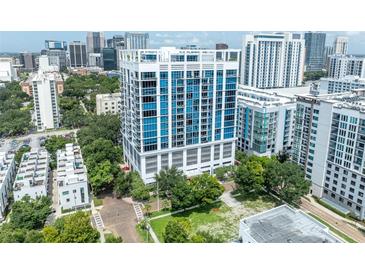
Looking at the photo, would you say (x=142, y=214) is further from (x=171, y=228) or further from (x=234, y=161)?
(x=234, y=161)

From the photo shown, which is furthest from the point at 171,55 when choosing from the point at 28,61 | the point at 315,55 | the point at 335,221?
the point at 28,61

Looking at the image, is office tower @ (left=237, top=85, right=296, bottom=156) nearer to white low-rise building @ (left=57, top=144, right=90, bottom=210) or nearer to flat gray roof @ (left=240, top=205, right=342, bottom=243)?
flat gray roof @ (left=240, top=205, right=342, bottom=243)

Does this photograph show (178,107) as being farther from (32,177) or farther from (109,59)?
(109,59)

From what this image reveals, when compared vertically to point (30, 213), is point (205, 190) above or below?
above

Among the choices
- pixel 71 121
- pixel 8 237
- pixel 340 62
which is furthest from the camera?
pixel 340 62

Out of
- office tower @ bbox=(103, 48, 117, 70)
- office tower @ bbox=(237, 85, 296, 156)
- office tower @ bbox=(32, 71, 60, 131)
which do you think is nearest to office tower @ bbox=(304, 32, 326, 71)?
office tower @ bbox=(103, 48, 117, 70)

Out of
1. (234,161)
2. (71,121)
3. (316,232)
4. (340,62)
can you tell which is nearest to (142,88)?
(234,161)

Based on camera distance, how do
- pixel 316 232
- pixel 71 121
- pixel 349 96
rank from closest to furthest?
pixel 316 232 < pixel 349 96 < pixel 71 121
